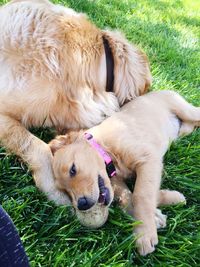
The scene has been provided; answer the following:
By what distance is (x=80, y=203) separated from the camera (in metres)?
2.21

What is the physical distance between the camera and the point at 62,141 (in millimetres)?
2641

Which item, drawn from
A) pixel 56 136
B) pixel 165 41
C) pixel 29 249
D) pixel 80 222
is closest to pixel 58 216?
pixel 80 222

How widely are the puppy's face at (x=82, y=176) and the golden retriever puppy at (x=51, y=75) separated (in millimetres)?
94

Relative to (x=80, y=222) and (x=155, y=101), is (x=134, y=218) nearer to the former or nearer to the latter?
(x=80, y=222)

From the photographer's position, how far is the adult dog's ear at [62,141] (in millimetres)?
2621

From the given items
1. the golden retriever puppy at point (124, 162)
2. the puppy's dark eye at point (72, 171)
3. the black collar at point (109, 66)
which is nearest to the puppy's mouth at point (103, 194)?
the golden retriever puppy at point (124, 162)

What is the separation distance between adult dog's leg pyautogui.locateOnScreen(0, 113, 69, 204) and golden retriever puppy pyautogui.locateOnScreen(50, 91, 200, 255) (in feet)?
0.16

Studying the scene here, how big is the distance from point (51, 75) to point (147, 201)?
1018 mm

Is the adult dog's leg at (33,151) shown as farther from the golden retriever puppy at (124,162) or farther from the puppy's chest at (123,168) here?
the puppy's chest at (123,168)

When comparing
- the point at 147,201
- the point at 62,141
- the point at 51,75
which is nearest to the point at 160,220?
the point at 147,201

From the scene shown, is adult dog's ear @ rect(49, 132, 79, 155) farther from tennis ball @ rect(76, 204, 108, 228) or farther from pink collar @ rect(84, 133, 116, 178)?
tennis ball @ rect(76, 204, 108, 228)

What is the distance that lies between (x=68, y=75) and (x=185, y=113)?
0.94 m

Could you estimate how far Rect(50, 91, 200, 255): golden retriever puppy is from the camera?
2.26 meters

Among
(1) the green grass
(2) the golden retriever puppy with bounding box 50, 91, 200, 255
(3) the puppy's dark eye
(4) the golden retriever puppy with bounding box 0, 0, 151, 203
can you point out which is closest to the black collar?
(4) the golden retriever puppy with bounding box 0, 0, 151, 203
